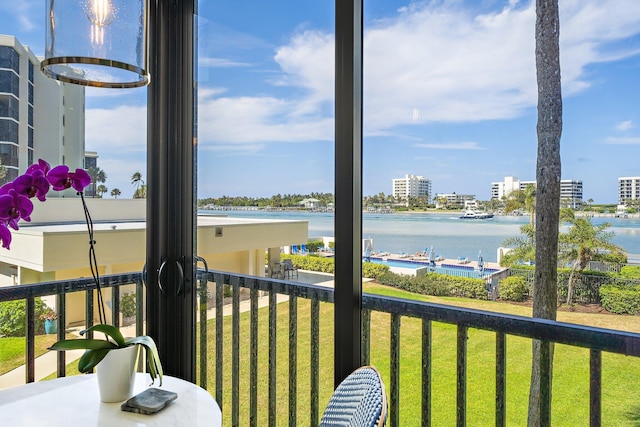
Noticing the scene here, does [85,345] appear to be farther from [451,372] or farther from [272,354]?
[451,372]

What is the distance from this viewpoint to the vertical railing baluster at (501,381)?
1.68 m

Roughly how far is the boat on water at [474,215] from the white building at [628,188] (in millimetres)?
404

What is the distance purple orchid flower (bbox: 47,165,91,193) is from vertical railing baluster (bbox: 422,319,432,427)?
1.36 metres

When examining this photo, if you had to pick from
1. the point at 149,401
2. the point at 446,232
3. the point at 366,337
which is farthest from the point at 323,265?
the point at 149,401

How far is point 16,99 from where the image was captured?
7.48 ft

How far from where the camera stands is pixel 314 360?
2182 millimetres

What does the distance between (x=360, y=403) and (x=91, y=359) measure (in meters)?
0.86

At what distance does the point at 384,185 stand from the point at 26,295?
186cm

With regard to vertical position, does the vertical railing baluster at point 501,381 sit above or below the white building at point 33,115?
below

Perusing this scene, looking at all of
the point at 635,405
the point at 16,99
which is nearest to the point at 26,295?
the point at 16,99

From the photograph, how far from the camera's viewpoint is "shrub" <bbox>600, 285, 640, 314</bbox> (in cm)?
141

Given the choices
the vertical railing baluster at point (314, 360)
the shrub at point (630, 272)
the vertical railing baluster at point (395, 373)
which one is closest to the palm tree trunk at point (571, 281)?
the shrub at point (630, 272)

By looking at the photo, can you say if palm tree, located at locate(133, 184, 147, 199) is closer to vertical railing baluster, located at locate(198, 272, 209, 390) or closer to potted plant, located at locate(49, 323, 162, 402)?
vertical railing baluster, located at locate(198, 272, 209, 390)

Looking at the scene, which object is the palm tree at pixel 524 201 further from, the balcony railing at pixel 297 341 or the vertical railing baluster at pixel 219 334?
the vertical railing baluster at pixel 219 334
